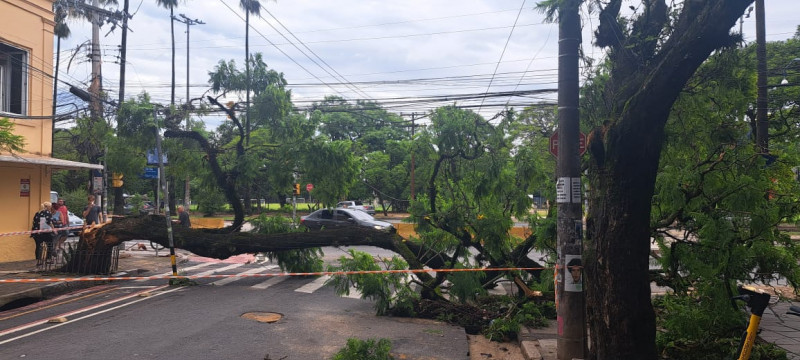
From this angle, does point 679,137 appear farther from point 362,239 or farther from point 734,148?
point 362,239

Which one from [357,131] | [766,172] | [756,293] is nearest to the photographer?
[756,293]

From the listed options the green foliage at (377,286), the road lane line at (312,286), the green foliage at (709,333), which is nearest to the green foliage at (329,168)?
the road lane line at (312,286)

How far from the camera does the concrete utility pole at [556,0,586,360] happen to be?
225 inches

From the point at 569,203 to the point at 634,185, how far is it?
3.22 ft

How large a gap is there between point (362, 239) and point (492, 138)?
3363 millimetres

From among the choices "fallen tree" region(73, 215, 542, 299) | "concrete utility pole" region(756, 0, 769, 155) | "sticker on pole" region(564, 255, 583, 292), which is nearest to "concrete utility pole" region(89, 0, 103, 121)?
"fallen tree" region(73, 215, 542, 299)

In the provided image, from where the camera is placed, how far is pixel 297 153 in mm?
11914

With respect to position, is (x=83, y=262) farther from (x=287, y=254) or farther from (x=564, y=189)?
(x=564, y=189)

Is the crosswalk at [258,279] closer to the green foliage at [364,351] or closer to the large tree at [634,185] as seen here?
the green foliage at [364,351]

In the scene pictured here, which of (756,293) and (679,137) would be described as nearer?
(756,293)

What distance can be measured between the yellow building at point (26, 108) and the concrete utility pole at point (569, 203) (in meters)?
14.1

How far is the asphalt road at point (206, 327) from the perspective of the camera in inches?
260

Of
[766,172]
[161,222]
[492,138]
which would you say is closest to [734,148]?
[766,172]

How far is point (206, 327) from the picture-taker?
25.4 ft
